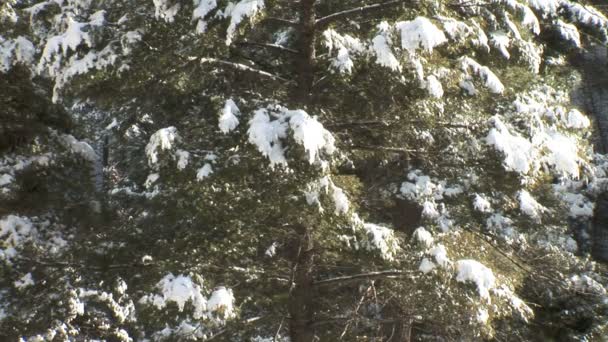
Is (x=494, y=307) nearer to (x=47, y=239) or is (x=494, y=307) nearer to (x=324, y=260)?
(x=324, y=260)

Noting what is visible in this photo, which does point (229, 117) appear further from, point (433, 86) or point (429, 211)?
point (429, 211)

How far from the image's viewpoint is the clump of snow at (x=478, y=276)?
17.7ft

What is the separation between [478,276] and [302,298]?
182 cm

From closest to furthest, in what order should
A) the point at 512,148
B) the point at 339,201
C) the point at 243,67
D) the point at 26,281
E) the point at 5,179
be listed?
the point at 339,201 < the point at 512,148 < the point at 243,67 < the point at 26,281 < the point at 5,179

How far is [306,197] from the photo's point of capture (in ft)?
16.3

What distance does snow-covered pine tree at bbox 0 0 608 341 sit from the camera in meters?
5.00

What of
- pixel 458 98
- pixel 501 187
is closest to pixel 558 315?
pixel 501 187

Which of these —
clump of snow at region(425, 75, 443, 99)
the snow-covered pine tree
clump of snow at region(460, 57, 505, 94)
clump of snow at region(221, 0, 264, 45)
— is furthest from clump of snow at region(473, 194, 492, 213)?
clump of snow at region(221, 0, 264, 45)

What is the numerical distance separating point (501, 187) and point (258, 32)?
2941 millimetres

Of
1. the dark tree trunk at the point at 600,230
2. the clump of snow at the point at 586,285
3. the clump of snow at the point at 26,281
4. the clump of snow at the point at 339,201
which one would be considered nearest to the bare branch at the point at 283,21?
the clump of snow at the point at 339,201

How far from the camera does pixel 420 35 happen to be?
4.51 m

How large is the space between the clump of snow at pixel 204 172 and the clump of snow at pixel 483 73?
2556 millimetres

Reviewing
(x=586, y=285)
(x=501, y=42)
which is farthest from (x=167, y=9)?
(x=586, y=285)

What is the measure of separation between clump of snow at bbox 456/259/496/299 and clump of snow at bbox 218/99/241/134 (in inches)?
92.6
